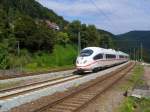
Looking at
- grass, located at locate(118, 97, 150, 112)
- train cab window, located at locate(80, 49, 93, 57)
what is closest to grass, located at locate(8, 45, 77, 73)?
train cab window, located at locate(80, 49, 93, 57)

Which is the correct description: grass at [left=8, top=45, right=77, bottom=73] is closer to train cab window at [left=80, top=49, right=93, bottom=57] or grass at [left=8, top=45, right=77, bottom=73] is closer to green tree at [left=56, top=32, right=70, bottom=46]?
green tree at [left=56, top=32, right=70, bottom=46]

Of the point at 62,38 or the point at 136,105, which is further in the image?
the point at 62,38

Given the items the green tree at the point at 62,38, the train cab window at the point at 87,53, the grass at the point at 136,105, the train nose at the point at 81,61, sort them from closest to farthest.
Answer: the grass at the point at 136,105 → the train nose at the point at 81,61 → the train cab window at the point at 87,53 → the green tree at the point at 62,38

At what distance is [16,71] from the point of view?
3878 centimetres

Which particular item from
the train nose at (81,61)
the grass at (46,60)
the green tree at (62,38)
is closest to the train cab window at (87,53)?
the train nose at (81,61)

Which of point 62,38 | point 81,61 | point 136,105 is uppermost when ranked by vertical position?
point 62,38

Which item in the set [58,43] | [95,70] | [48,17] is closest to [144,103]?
[95,70]

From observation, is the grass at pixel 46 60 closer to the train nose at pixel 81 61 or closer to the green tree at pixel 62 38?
the green tree at pixel 62 38

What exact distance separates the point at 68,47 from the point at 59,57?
42.1 ft

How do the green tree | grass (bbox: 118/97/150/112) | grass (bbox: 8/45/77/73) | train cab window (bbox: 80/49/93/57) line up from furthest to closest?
the green tree, grass (bbox: 8/45/77/73), train cab window (bbox: 80/49/93/57), grass (bbox: 118/97/150/112)

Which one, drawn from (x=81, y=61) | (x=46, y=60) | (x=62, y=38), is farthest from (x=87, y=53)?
(x=62, y=38)

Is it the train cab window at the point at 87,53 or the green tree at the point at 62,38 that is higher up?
the green tree at the point at 62,38

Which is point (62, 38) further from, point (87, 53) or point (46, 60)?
point (87, 53)

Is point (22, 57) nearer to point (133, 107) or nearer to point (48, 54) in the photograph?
point (48, 54)
